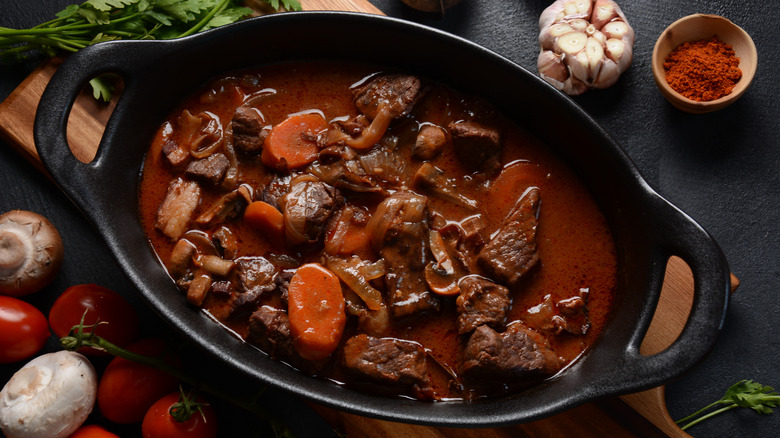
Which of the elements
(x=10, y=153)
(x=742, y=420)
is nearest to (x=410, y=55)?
(x=10, y=153)

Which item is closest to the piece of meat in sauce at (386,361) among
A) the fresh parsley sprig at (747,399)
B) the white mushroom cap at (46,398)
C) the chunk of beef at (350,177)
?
the chunk of beef at (350,177)

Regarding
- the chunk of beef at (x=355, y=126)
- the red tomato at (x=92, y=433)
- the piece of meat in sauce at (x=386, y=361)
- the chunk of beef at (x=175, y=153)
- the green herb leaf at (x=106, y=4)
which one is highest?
the green herb leaf at (x=106, y=4)

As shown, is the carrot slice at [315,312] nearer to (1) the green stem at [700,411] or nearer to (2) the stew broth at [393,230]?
(2) the stew broth at [393,230]

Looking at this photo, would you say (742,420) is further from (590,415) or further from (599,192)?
(599,192)

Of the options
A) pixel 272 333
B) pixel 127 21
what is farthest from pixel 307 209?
pixel 127 21

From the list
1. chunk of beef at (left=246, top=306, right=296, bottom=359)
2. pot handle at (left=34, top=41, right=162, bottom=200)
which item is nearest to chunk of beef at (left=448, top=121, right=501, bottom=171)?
chunk of beef at (left=246, top=306, right=296, bottom=359)

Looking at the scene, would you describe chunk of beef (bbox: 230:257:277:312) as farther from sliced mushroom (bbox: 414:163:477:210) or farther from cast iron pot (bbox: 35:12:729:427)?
sliced mushroom (bbox: 414:163:477:210)
